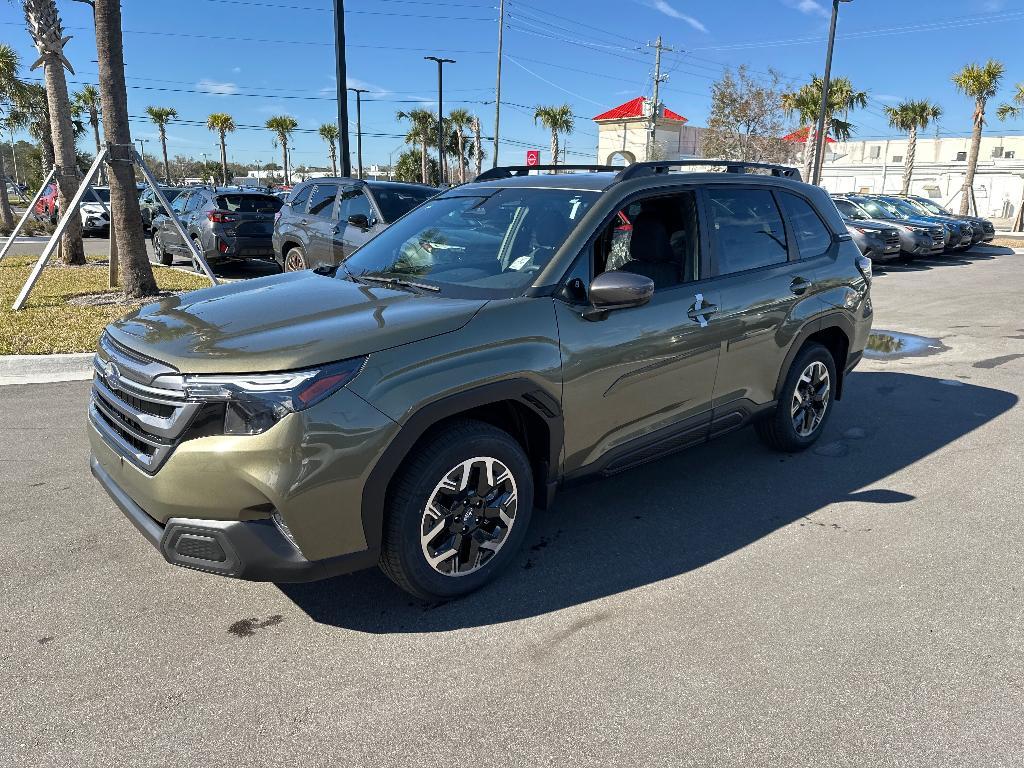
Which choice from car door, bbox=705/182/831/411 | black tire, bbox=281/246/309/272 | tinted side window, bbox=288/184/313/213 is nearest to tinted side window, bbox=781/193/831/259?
car door, bbox=705/182/831/411

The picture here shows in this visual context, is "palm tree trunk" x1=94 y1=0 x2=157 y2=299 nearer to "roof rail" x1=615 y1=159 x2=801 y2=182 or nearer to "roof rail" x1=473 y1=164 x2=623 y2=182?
"roof rail" x1=473 y1=164 x2=623 y2=182

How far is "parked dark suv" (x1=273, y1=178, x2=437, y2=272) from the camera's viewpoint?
32.4 ft

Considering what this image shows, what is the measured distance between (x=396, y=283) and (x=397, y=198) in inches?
280

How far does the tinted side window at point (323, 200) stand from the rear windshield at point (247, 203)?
3.04 metres

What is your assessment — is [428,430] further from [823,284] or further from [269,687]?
[823,284]

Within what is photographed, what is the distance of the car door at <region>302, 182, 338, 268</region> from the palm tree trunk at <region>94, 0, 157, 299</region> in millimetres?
2144

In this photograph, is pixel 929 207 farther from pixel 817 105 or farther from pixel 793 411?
pixel 793 411

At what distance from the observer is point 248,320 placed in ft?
10.2

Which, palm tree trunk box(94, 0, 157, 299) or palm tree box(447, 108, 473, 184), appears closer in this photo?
palm tree trunk box(94, 0, 157, 299)

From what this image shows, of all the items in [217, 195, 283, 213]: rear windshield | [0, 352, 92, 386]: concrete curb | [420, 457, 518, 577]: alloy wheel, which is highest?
[217, 195, 283, 213]: rear windshield

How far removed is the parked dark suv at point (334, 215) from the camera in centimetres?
988

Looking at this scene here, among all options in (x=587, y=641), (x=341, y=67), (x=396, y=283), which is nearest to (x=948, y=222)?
(x=341, y=67)

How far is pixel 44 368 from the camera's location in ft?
22.6

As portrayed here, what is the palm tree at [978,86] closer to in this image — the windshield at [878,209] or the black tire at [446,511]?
the windshield at [878,209]
